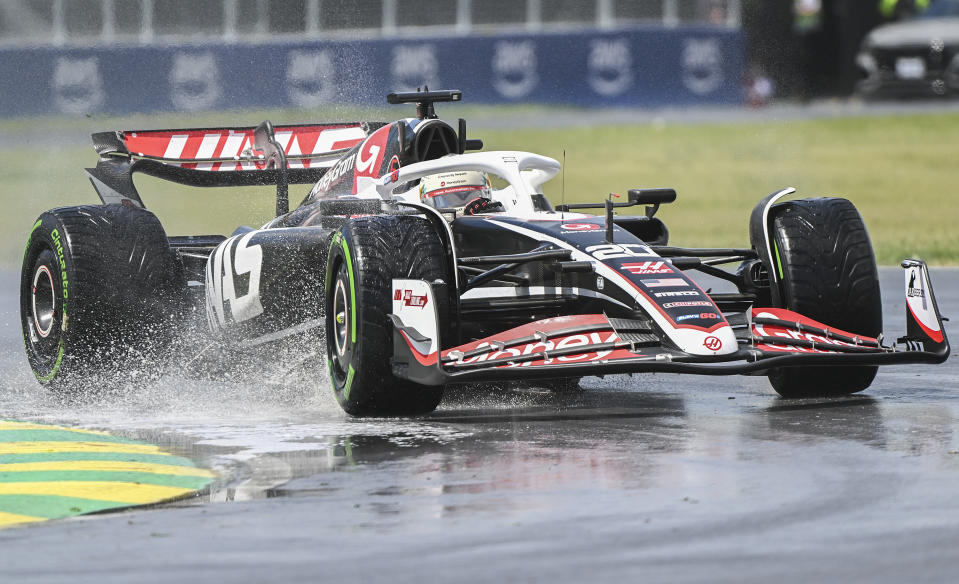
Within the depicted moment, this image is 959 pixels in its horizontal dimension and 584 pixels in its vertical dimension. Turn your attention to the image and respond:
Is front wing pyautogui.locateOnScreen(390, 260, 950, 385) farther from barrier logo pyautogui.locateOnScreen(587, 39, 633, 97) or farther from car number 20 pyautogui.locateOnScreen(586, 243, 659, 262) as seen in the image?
barrier logo pyautogui.locateOnScreen(587, 39, 633, 97)

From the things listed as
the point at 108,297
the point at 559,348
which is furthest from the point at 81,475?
the point at 108,297

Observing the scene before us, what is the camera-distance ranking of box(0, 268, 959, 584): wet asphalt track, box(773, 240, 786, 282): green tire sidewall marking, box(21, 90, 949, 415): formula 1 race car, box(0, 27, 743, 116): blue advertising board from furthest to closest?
box(0, 27, 743, 116): blue advertising board → box(773, 240, 786, 282): green tire sidewall marking → box(21, 90, 949, 415): formula 1 race car → box(0, 268, 959, 584): wet asphalt track

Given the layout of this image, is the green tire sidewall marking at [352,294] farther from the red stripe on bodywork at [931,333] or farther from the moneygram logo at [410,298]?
the red stripe on bodywork at [931,333]

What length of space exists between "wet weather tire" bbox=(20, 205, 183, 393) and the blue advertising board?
1806cm

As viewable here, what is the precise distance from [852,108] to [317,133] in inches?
1002

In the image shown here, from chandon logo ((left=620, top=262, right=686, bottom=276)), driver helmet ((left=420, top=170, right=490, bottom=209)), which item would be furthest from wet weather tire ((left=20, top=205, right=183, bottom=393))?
chandon logo ((left=620, top=262, right=686, bottom=276))

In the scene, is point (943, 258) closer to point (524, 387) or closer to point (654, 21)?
point (524, 387)

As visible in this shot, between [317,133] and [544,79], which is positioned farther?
[544,79]

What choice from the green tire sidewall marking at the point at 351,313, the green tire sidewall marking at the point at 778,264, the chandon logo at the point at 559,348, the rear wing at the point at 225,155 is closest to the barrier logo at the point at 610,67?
the rear wing at the point at 225,155

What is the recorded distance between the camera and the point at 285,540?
560 centimetres

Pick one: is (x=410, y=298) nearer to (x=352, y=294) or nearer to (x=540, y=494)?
(x=352, y=294)

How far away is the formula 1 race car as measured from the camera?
8.00 meters

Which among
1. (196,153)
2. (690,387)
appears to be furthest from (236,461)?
(196,153)

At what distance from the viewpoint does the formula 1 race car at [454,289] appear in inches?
315
